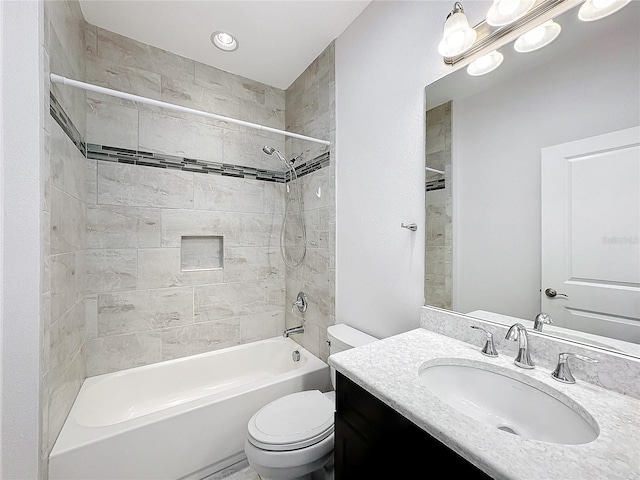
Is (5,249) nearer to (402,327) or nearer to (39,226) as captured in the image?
(39,226)

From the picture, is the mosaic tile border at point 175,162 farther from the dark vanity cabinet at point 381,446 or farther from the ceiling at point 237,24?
the dark vanity cabinet at point 381,446

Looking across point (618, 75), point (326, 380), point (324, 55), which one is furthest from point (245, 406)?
point (324, 55)

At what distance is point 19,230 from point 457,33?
1745mm

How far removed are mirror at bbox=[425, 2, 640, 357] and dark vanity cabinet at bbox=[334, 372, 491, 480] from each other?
0.57 m

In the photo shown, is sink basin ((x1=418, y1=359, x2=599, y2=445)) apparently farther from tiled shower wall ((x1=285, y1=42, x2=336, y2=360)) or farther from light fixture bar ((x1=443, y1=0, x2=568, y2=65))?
light fixture bar ((x1=443, y1=0, x2=568, y2=65))

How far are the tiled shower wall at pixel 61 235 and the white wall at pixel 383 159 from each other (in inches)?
55.0

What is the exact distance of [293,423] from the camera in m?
1.21

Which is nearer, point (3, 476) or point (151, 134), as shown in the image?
point (3, 476)

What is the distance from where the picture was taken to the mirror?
0.74m

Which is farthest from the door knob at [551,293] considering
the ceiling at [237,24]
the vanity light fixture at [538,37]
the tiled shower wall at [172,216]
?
the tiled shower wall at [172,216]

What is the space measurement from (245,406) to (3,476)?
904mm

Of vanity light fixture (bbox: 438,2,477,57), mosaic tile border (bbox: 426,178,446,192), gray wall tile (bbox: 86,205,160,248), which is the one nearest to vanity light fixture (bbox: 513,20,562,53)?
vanity light fixture (bbox: 438,2,477,57)

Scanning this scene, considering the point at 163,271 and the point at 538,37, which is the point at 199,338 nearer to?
the point at 163,271

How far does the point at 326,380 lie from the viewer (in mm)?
1857
